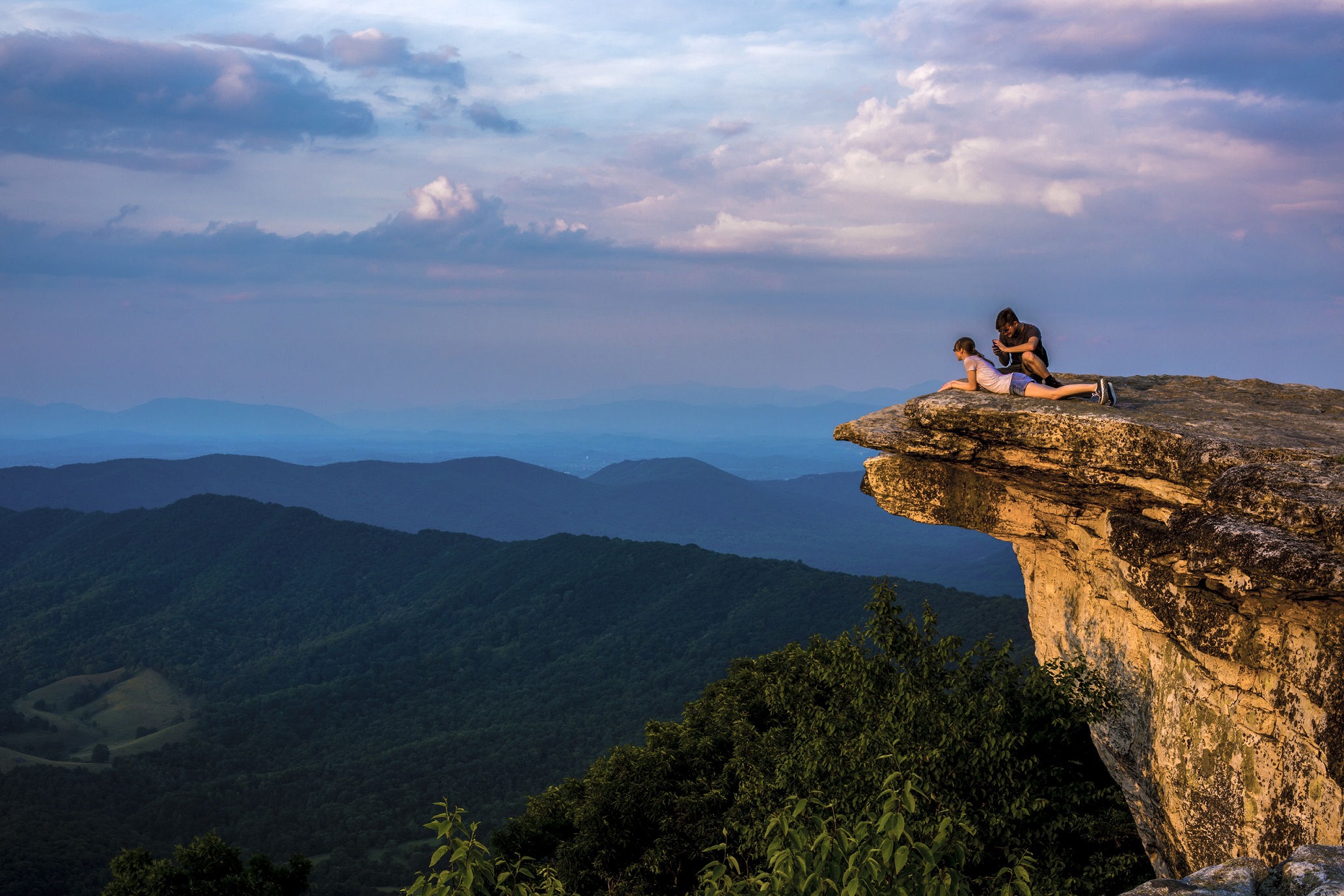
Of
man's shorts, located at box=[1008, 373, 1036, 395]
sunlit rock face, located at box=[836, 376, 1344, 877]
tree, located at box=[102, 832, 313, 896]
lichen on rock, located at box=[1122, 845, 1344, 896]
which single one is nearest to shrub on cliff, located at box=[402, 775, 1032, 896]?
lichen on rock, located at box=[1122, 845, 1344, 896]

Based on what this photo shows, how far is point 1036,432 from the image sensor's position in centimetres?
1823

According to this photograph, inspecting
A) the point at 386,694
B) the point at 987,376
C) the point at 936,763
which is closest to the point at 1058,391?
the point at 987,376

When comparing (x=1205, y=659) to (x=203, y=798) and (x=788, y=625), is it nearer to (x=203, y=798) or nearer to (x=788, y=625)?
(x=203, y=798)

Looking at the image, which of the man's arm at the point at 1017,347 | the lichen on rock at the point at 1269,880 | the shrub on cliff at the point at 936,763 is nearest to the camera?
the lichen on rock at the point at 1269,880

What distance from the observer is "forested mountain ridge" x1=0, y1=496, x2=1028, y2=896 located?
9150 centimetres

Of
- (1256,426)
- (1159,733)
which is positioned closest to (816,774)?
(1159,733)

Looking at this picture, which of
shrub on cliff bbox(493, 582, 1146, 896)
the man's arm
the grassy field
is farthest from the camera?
the grassy field

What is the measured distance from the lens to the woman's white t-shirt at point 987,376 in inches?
772

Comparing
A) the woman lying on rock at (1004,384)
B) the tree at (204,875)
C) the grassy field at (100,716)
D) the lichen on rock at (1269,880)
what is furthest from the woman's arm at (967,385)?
the grassy field at (100,716)

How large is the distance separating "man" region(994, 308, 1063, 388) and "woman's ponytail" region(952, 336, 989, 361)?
27.1 inches

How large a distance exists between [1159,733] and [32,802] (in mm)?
111335

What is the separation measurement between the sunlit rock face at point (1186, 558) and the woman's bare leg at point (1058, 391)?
0.28 meters

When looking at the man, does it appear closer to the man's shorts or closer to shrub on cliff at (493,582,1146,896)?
the man's shorts

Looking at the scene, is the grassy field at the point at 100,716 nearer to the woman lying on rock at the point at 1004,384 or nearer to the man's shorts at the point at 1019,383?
the woman lying on rock at the point at 1004,384
